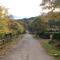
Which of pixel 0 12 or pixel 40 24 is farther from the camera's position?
pixel 40 24

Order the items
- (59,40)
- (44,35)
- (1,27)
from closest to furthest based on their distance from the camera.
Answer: (1,27), (59,40), (44,35)

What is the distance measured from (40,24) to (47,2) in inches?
1653

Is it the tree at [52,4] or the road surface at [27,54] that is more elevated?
the tree at [52,4]

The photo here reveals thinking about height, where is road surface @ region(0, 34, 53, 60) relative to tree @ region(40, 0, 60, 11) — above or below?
below

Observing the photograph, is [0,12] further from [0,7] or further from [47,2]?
[47,2]

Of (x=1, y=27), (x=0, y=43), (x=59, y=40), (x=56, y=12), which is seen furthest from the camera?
(x=59, y=40)

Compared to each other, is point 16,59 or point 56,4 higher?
point 56,4

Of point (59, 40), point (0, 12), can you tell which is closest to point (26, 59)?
point (0, 12)

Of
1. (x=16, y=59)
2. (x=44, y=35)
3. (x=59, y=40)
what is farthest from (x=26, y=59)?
(x=44, y=35)

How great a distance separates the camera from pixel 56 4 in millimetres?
20375

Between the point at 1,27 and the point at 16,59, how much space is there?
10.00m

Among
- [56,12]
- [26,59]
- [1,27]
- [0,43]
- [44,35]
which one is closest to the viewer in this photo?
[26,59]

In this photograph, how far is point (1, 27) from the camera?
24656 millimetres

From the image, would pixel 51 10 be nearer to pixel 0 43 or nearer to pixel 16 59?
pixel 0 43
